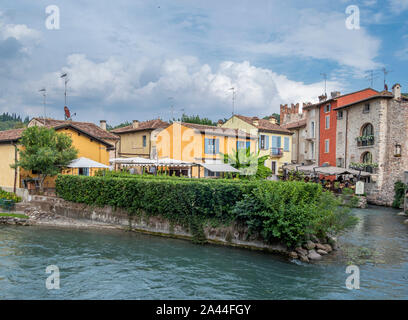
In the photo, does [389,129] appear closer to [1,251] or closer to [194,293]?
[194,293]

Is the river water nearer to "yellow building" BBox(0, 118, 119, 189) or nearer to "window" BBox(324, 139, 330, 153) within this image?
"yellow building" BBox(0, 118, 119, 189)

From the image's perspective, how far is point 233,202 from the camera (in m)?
14.1

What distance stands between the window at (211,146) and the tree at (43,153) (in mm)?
14317

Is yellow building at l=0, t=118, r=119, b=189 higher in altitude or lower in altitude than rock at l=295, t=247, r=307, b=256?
higher

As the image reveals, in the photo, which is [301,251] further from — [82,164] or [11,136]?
[11,136]

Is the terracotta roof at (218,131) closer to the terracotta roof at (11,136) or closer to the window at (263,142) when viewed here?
the window at (263,142)

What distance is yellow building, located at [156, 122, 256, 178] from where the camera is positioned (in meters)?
33.0

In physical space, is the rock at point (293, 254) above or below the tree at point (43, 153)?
below

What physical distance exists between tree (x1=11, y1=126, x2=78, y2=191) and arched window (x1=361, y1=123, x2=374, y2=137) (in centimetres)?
2596

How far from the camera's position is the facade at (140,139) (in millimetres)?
36094

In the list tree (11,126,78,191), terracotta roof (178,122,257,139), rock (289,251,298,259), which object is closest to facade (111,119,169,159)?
terracotta roof (178,122,257,139)

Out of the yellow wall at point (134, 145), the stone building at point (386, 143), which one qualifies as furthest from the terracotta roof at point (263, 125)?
the yellow wall at point (134, 145)

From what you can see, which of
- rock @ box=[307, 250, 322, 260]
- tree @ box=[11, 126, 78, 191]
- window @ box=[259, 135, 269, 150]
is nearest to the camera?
rock @ box=[307, 250, 322, 260]
